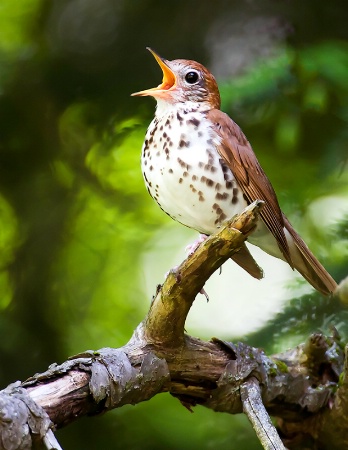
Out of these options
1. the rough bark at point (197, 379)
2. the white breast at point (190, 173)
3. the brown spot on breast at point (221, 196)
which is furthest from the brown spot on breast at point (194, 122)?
the rough bark at point (197, 379)

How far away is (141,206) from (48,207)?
1.10 ft

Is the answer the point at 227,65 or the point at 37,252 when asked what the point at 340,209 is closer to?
the point at 227,65

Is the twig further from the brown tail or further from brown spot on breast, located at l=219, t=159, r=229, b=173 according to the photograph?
brown spot on breast, located at l=219, t=159, r=229, b=173

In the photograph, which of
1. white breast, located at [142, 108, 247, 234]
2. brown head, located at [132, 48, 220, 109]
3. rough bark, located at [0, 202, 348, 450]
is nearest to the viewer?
rough bark, located at [0, 202, 348, 450]

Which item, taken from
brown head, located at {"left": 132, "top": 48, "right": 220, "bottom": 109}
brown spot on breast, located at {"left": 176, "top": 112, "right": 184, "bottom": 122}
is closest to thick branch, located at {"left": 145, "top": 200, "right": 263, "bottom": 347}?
brown spot on breast, located at {"left": 176, "top": 112, "right": 184, "bottom": 122}

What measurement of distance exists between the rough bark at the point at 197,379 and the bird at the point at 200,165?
309 millimetres

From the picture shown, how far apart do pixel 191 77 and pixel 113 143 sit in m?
0.61

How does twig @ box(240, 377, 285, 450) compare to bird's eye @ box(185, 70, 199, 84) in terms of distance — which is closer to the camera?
twig @ box(240, 377, 285, 450)

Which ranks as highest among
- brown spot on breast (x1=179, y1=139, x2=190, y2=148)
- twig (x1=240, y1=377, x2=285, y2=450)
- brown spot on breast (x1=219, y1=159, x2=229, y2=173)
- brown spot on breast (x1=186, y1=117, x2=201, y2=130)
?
brown spot on breast (x1=186, y1=117, x2=201, y2=130)

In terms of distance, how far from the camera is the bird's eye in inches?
104

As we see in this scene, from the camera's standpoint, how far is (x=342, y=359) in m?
2.66

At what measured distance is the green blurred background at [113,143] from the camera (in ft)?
9.80

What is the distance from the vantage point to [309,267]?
2.71 m

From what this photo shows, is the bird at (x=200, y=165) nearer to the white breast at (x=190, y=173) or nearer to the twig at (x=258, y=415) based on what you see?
the white breast at (x=190, y=173)
